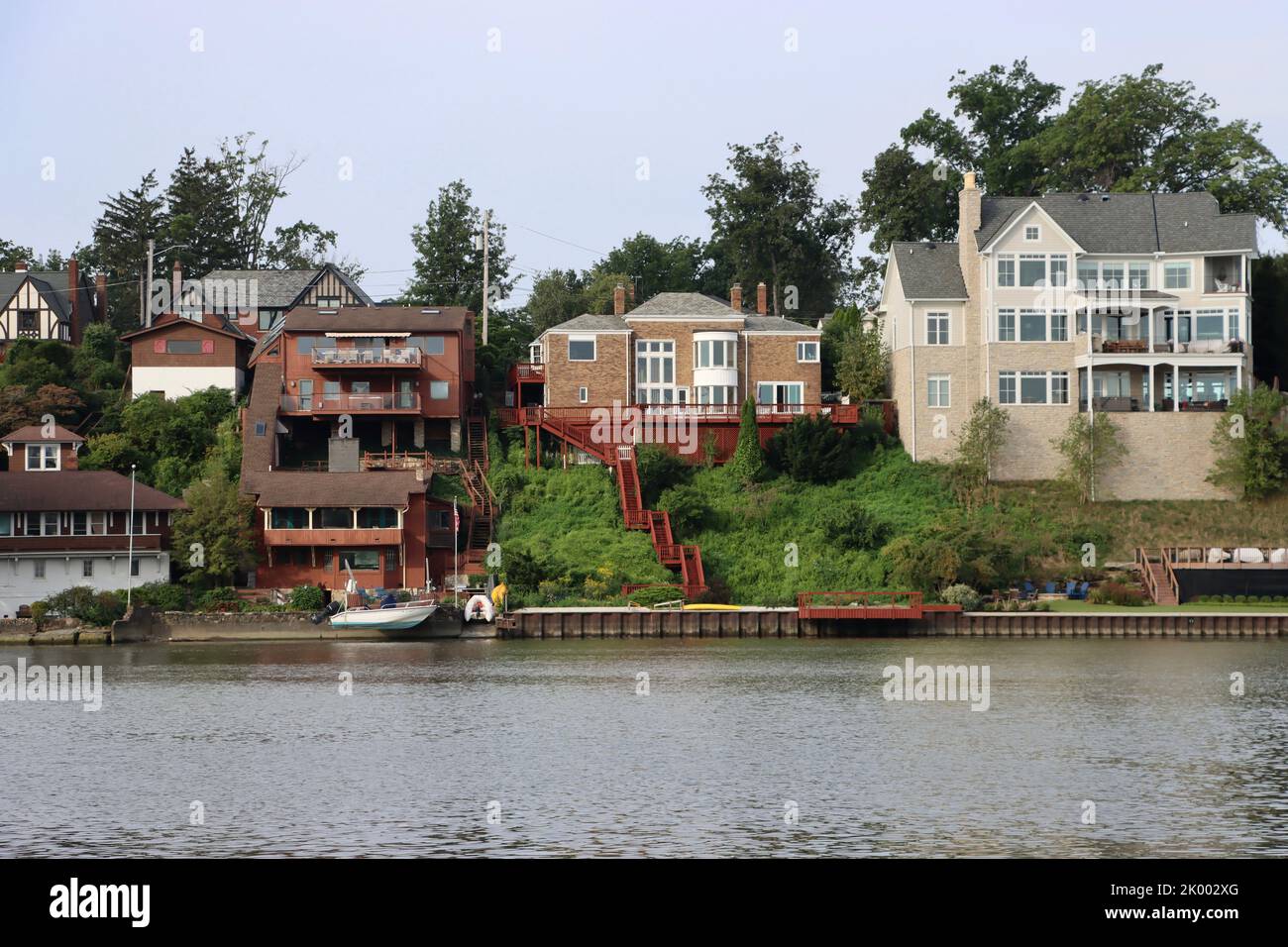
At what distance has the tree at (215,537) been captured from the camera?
Answer: 213 ft

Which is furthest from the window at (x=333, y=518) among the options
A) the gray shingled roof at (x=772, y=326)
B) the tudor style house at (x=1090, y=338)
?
the tudor style house at (x=1090, y=338)

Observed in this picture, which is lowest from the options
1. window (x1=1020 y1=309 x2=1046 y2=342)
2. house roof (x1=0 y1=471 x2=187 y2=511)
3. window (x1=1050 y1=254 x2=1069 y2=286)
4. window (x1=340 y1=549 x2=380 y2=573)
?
window (x1=340 y1=549 x2=380 y2=573)

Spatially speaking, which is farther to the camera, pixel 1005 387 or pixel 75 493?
pixel 1005 387

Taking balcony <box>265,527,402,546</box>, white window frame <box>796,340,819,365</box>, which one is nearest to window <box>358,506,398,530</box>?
balcony <box>265,527,402,546</box>

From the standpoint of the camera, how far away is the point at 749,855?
84.9 feet

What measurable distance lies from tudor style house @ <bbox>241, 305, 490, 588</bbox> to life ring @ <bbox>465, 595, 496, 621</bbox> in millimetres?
4665

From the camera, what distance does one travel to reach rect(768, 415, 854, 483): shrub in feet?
239

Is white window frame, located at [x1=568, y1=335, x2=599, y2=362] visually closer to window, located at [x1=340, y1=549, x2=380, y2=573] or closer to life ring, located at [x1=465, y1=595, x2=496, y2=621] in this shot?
window, located at [x1=340, y1=549, x2=380, y2=573]

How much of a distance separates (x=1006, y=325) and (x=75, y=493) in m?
40.8

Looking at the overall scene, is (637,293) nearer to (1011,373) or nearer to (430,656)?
(1011,373)

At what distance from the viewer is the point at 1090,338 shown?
73188 millimetres

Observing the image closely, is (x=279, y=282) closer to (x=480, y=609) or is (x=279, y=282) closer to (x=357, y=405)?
(x=357, y=405)

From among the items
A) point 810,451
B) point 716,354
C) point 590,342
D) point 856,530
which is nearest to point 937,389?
point 810,451

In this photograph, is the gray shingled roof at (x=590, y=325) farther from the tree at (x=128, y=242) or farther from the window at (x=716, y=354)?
the tree at (x=128, y=242)
